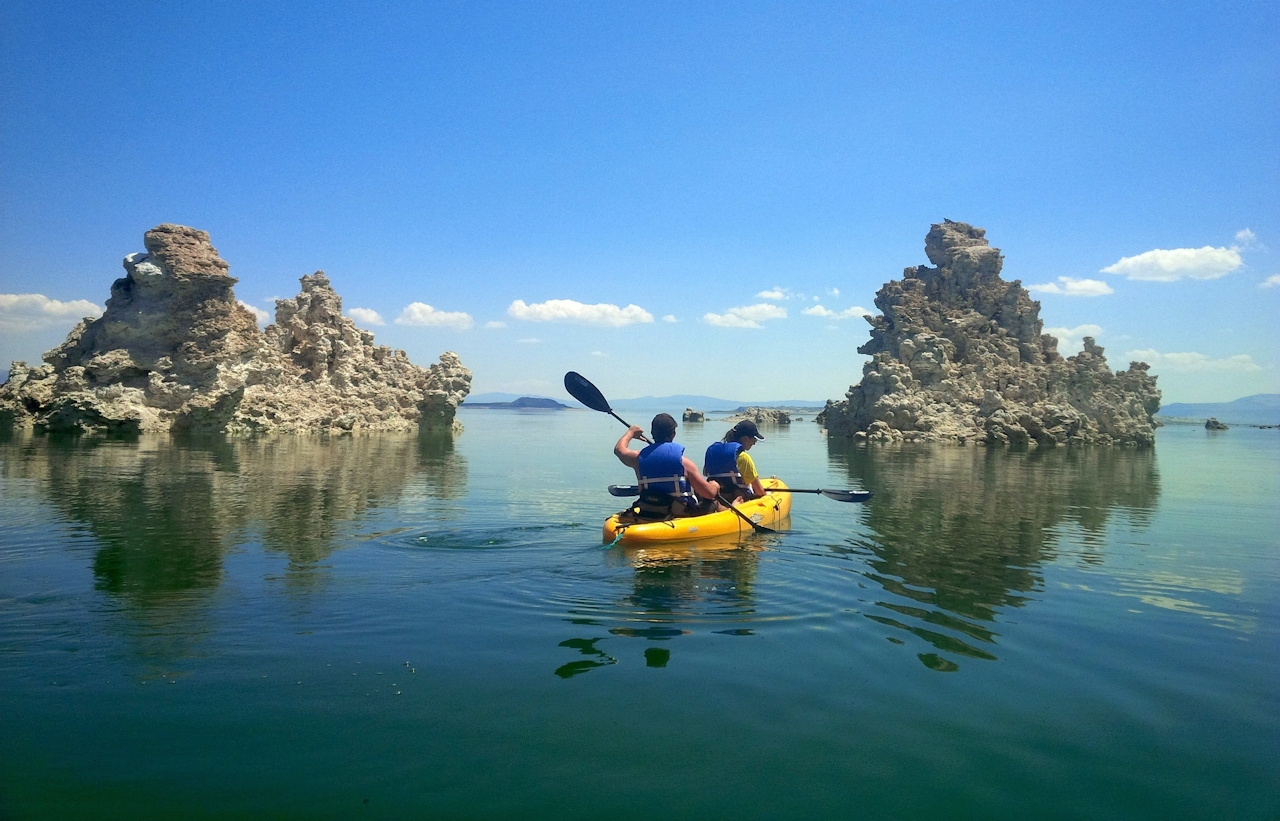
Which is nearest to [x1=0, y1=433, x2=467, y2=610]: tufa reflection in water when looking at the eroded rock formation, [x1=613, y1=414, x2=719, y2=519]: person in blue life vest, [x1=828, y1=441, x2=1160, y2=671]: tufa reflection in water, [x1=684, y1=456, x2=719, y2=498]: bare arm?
[x1=613, y1=414, x2=719, y2=519]: person in blue life vest

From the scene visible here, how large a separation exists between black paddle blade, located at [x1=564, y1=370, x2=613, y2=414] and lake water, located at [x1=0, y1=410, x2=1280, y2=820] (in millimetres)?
2675

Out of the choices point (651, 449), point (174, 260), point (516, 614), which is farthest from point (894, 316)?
point (516, 614)

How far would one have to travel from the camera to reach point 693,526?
10.4 metres

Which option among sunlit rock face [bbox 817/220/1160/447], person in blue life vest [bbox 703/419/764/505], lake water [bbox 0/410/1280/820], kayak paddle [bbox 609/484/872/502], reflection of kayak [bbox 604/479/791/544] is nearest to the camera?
lake water [bbox 0/410/1280/820]

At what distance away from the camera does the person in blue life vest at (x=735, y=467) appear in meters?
11.7

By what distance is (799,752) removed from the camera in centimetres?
435

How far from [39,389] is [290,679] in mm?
36745

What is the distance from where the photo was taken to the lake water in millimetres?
3918

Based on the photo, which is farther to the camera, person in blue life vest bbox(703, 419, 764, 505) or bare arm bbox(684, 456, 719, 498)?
person in blue life vest bbox(703, 419, 764, 505)

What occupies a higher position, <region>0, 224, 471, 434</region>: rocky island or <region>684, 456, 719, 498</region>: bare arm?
<region>0, 224, 471, 434</region>: rocky island

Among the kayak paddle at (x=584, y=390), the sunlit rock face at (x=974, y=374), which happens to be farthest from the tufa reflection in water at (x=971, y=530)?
the sunlit rock face at (x=974, y=374)

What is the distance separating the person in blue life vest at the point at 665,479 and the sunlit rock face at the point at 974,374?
36.0m

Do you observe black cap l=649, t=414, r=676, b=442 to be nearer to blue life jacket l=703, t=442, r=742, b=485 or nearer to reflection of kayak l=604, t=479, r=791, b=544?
reflection of kayak l=604, t=479, r=791, b=544

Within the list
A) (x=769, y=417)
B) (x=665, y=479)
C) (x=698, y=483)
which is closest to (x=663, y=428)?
(x=665, y=479)
